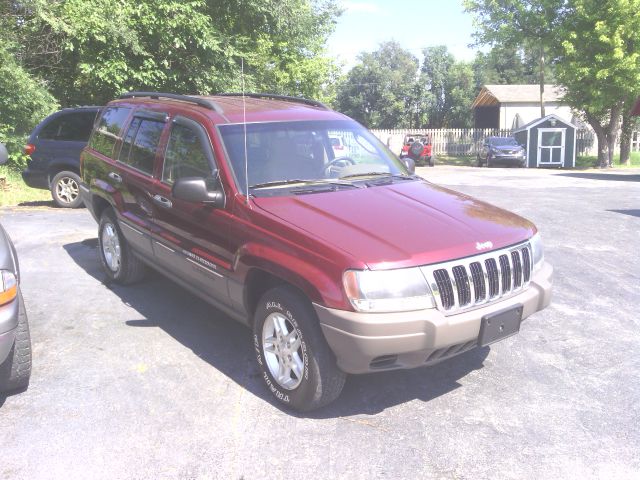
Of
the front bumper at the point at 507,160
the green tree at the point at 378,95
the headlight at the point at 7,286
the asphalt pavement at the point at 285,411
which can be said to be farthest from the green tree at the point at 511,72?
the headlight at the point at 7,286

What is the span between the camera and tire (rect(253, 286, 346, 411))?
348 cm

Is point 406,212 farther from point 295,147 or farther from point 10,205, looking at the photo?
point 10,205

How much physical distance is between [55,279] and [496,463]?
5.21 m

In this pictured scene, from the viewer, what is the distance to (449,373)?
431 cm

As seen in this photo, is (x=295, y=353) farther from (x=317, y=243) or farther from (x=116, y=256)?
(x=116, y=256)

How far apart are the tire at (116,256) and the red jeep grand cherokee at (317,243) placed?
0.51 m

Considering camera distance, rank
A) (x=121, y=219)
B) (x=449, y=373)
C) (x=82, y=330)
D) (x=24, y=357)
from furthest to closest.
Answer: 1. (x=121, y=219)
2. (x=82, y=330)
3. (x=449, y=373)
4. (x=24, y=357)

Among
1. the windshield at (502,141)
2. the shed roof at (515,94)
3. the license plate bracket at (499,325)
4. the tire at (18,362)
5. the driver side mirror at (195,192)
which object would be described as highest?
the shed roof at (515,94)

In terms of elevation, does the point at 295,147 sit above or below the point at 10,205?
above

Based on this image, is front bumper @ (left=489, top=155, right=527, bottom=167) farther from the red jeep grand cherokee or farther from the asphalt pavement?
the red jeep grand cherokee

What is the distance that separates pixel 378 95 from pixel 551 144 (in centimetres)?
3357

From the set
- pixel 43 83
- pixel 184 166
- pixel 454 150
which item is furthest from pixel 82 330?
pixel 454 150

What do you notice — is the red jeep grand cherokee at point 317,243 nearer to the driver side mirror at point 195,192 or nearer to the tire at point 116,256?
the driver side mirror at point 195,192

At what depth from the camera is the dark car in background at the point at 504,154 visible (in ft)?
99.0
